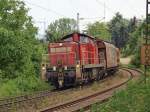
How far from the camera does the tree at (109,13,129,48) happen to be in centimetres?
14588

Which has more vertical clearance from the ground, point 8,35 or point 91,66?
point 8,35

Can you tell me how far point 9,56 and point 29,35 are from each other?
202 inches

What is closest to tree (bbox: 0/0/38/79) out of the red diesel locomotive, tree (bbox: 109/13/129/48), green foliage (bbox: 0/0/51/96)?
green foliage (bbox: 0/0/51/96)

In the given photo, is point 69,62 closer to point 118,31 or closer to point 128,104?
point 128,104

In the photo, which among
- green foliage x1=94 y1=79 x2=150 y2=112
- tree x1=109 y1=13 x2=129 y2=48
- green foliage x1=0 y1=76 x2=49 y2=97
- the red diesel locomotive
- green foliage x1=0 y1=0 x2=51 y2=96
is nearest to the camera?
green foliage x1=94 y1=79 x2=150 y2=112

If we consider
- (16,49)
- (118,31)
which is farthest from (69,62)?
(118,31)

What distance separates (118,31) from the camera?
15012 centimetres

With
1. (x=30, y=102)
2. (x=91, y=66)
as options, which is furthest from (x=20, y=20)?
(x=30, y=102)

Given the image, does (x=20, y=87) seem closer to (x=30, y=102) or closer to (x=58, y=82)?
(x=58, y=82)

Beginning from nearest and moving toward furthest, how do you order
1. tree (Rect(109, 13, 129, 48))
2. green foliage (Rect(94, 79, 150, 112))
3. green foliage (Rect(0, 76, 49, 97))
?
1. green foliage (Rect(94, 79, 150, 112))
2. green foliage (Rect(0, 76, 49, 97))
3. tree (Rect(109, 13, 129, 48))

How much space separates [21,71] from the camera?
3403 centimetres

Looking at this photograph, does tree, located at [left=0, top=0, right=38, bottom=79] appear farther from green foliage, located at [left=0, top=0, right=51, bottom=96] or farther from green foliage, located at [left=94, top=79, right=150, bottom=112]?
green foliage, located at [left=94, top=79, right=150, bottom=112]

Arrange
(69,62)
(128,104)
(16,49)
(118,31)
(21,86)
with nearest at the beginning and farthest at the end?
(128,104)
(69,62)
(16,49)
(21,86)
(118,31)

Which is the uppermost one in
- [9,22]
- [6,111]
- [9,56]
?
[9,22]
